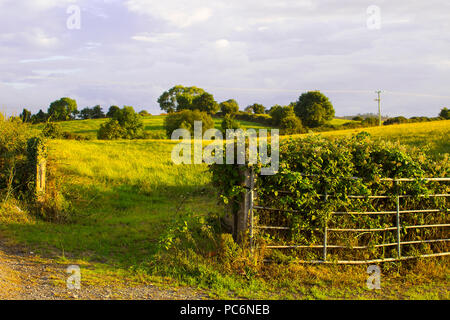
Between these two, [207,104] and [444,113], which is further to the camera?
[207,104]

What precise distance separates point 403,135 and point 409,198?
98.2 feet

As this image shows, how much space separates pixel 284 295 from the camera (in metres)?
5.46

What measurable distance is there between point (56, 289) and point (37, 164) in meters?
6.98

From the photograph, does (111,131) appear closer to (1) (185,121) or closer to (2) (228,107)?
(1) (185,121)

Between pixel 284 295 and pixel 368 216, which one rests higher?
pixel 368 216

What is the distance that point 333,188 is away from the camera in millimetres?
6387

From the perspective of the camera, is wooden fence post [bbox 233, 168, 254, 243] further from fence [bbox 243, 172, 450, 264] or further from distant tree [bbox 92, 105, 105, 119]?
distant tree [bbox 92, 105, 105, 119]

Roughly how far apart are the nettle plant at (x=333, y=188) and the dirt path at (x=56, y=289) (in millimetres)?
1997

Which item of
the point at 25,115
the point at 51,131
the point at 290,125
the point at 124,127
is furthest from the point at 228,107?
the point at 25,115

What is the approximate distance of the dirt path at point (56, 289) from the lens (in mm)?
5234

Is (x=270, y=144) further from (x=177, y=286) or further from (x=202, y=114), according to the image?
(x=202, y=114)

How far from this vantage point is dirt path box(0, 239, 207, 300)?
5.23 meters

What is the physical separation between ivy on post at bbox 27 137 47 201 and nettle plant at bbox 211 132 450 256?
6954 millimetres
